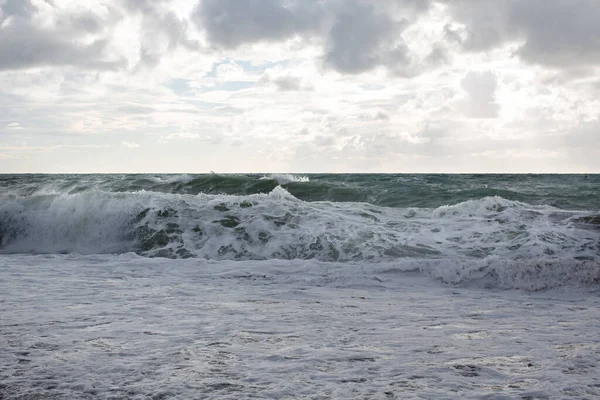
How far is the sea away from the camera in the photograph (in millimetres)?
3111

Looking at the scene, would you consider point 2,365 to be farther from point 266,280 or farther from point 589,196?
point 589,196

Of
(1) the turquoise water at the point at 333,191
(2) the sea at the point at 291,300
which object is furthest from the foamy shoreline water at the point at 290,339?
(1) the turquoise water at the point at 333,191

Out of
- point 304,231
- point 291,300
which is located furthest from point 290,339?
point 304,231

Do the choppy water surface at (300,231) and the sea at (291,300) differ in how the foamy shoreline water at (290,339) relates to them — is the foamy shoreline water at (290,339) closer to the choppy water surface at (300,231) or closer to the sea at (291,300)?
the sea at (291,300)

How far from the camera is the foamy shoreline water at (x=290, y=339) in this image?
9.79 ft

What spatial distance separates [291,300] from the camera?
574cm

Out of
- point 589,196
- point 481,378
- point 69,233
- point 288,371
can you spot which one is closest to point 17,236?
point 69,233

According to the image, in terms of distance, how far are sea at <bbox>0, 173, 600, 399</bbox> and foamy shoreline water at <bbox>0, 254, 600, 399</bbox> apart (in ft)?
0.06

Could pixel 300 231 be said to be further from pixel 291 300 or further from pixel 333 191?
pixel 333 191

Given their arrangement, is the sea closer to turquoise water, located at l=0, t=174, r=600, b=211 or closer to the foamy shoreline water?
the foamy shoreline water

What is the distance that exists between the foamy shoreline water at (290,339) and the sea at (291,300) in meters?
0.02

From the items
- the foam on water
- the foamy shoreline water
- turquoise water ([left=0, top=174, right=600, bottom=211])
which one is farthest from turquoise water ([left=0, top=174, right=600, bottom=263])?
turquoise water ([left=0, top=174, right=600, bottom=211])

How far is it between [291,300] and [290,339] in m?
1.73

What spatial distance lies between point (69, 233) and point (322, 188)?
908cm
